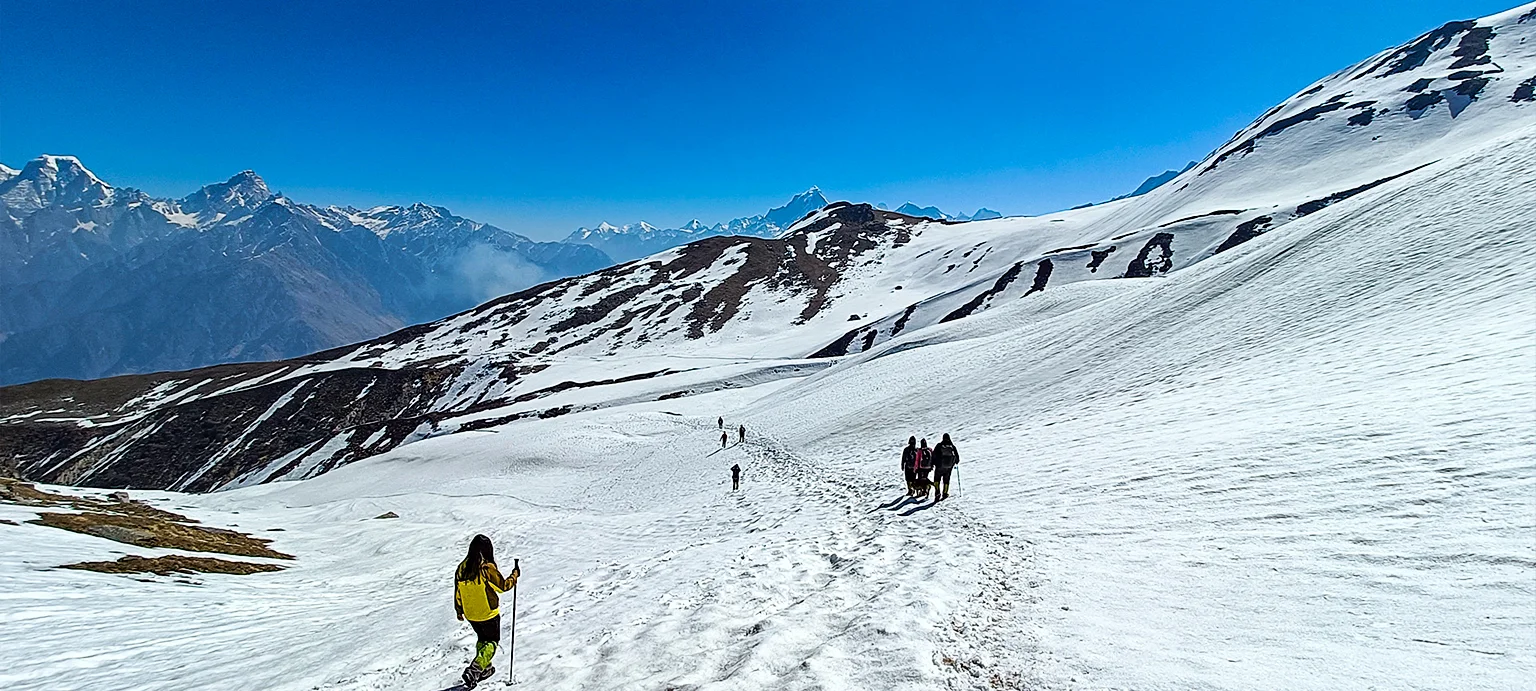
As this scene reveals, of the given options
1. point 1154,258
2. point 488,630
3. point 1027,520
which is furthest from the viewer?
point 1154,258

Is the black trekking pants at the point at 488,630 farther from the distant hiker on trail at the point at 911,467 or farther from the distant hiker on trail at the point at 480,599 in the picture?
the distant hiker on trail at the point at 911,467

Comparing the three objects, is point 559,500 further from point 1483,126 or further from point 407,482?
point 1483,126

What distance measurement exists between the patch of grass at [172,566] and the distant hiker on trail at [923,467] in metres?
22.9

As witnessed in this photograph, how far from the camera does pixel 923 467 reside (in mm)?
17484

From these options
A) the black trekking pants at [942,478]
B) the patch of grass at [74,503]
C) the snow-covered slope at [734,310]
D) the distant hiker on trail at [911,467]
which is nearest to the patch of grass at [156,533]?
the patch of grass at [74,503]

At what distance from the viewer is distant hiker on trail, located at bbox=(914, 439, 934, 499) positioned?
17.5 meters

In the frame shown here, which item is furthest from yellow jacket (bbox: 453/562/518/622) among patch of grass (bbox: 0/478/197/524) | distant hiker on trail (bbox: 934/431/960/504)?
patch of grass (bbox: 0/478/197/524)

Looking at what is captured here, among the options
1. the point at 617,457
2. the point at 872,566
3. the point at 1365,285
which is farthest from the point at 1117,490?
the point at 617,457

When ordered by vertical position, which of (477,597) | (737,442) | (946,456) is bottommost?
(737,442)

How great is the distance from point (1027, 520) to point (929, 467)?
418cm

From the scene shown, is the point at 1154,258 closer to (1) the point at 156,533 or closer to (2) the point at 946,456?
(2) the point at 946,456

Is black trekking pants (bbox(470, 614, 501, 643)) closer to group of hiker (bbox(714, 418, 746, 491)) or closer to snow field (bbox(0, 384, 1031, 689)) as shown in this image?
snow field (bbox(0, 384, 1031, 689))

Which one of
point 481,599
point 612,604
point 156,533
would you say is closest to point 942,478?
point 612,604

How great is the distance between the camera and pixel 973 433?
88.7ft
